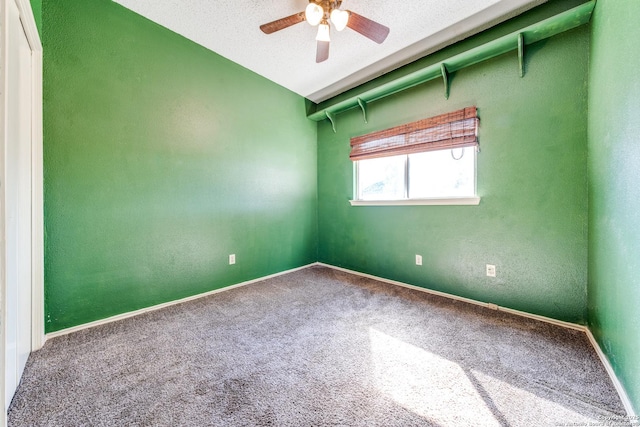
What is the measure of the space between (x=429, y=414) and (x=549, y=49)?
8.72ft

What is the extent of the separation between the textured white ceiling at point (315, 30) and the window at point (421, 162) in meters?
0.70

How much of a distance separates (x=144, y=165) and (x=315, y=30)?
6.34 ft

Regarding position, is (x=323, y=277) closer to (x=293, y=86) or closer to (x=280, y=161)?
(x=280, y=161)

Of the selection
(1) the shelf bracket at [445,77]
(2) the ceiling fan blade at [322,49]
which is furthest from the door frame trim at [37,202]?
(1) the shelf bracket at [445,77]

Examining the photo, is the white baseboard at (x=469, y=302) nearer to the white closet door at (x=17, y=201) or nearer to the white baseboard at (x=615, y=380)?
the white baseboard at (x=615, y=380)

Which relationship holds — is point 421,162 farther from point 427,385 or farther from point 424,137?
point 427,385

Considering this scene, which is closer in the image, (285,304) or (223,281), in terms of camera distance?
(285,304)

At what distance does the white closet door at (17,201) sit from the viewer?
109 centimetres

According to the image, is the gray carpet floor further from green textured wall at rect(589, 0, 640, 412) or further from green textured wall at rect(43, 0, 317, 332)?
green textured wall at rect(43, 0, 317, 332)

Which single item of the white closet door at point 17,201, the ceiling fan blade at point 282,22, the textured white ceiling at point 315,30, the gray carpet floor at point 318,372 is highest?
the textured white ceiling at point 315,30

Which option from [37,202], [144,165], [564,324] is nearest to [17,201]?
[37,202]

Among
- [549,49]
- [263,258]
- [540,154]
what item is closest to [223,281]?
[263,258]

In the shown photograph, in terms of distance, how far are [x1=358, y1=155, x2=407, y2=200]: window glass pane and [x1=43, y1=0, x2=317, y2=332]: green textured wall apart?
118 centimetres

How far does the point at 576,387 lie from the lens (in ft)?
3.83
